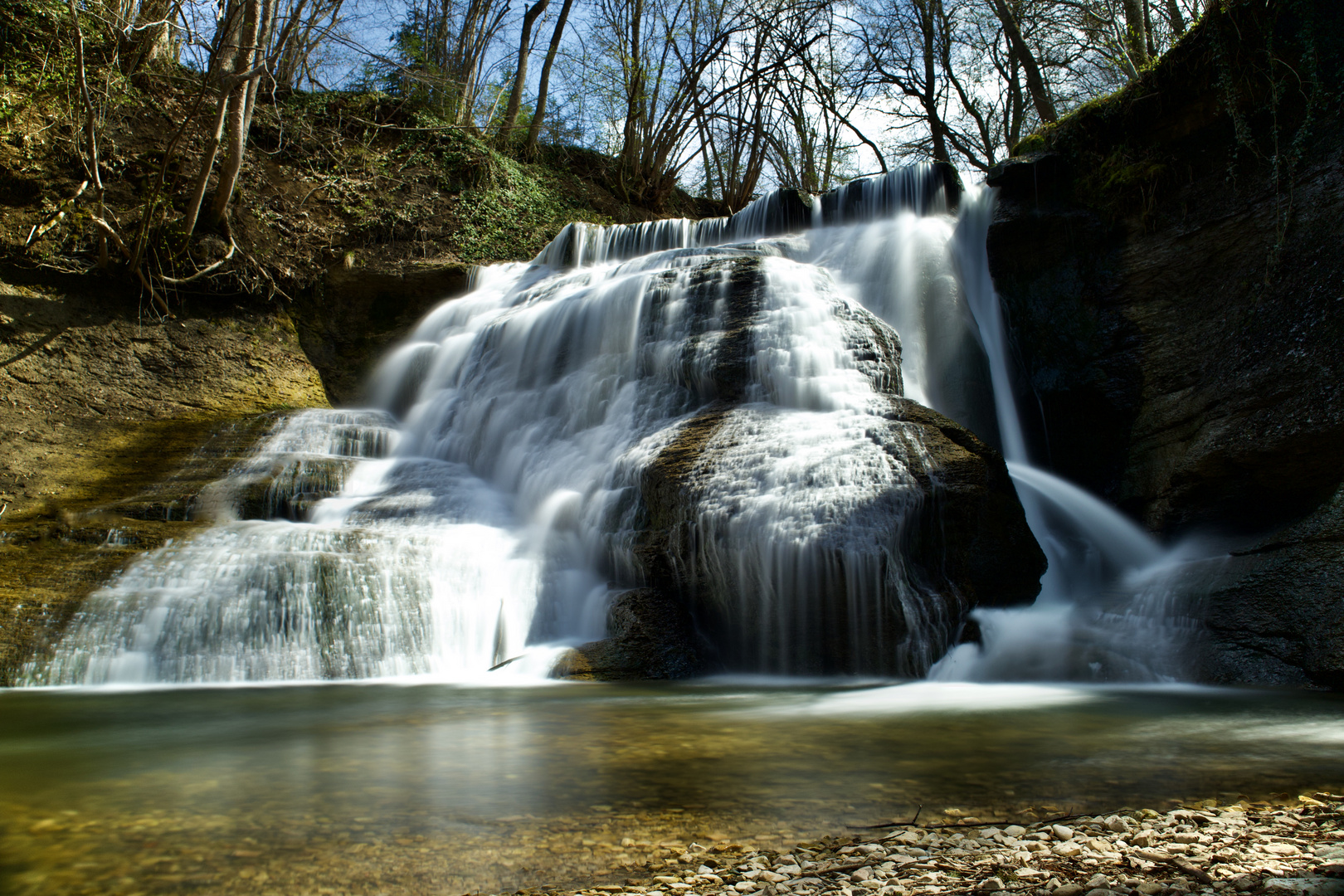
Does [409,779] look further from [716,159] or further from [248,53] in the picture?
[716,159]

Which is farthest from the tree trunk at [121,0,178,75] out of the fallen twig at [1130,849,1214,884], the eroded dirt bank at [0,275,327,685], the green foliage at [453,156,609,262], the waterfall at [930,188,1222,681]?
the fallen twig at [1130,849,1214,884]

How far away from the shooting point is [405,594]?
594cm

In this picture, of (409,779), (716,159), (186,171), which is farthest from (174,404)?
(716,159)

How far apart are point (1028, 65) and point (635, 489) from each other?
38.5ft

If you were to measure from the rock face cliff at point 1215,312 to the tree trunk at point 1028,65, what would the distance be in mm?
4695

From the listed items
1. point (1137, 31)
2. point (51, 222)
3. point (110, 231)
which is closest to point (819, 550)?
point (110, 231)

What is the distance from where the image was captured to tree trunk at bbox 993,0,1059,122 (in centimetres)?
1326

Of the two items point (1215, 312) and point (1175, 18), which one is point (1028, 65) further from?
point (1215, 312)

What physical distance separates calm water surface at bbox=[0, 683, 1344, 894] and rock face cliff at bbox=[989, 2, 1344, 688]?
1215mm

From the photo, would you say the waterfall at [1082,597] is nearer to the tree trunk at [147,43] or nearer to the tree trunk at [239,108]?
the tree trunk at [239,108]

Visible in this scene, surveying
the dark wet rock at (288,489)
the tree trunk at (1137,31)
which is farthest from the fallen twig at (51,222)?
the tree trunk at (1137,31)

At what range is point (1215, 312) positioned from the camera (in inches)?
294

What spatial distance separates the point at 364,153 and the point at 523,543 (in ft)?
34.7

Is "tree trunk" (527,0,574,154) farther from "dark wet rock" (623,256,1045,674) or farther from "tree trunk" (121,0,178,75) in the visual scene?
"dark wet rock" (623,256,1045,674)
